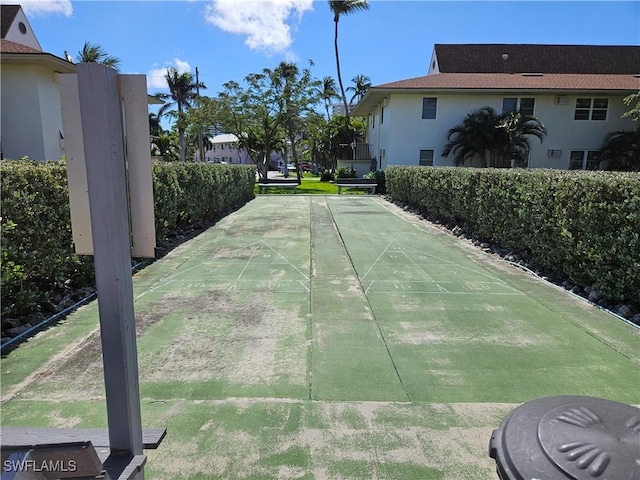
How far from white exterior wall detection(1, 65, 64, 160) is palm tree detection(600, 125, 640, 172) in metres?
25.1

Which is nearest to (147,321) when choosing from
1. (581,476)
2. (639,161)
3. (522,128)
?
(581,476)

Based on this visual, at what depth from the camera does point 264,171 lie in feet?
104

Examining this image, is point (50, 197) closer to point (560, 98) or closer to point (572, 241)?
point (572, 241)

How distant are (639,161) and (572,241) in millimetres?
19240

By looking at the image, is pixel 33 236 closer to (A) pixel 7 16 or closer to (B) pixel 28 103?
(B) pixel 28 103

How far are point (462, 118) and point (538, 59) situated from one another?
30.7 feet

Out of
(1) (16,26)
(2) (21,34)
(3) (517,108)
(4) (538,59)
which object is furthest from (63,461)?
→ (4) (538,59)

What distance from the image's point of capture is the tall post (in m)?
1.60

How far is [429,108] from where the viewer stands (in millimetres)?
22703

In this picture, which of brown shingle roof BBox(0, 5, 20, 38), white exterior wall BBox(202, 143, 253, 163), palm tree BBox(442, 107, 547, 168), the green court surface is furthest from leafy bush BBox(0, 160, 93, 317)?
white exterior wall BBox(202, 143, 253, 163)

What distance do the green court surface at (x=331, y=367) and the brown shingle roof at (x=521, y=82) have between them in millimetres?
17776

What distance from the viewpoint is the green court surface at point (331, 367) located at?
8.41ft

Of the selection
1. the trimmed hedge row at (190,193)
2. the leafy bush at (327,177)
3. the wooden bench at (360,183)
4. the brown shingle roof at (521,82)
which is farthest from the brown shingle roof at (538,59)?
the trimmed hedge row at (190,193)

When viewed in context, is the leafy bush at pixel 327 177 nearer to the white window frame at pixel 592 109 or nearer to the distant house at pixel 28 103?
the white window frame at pixel 592 109
